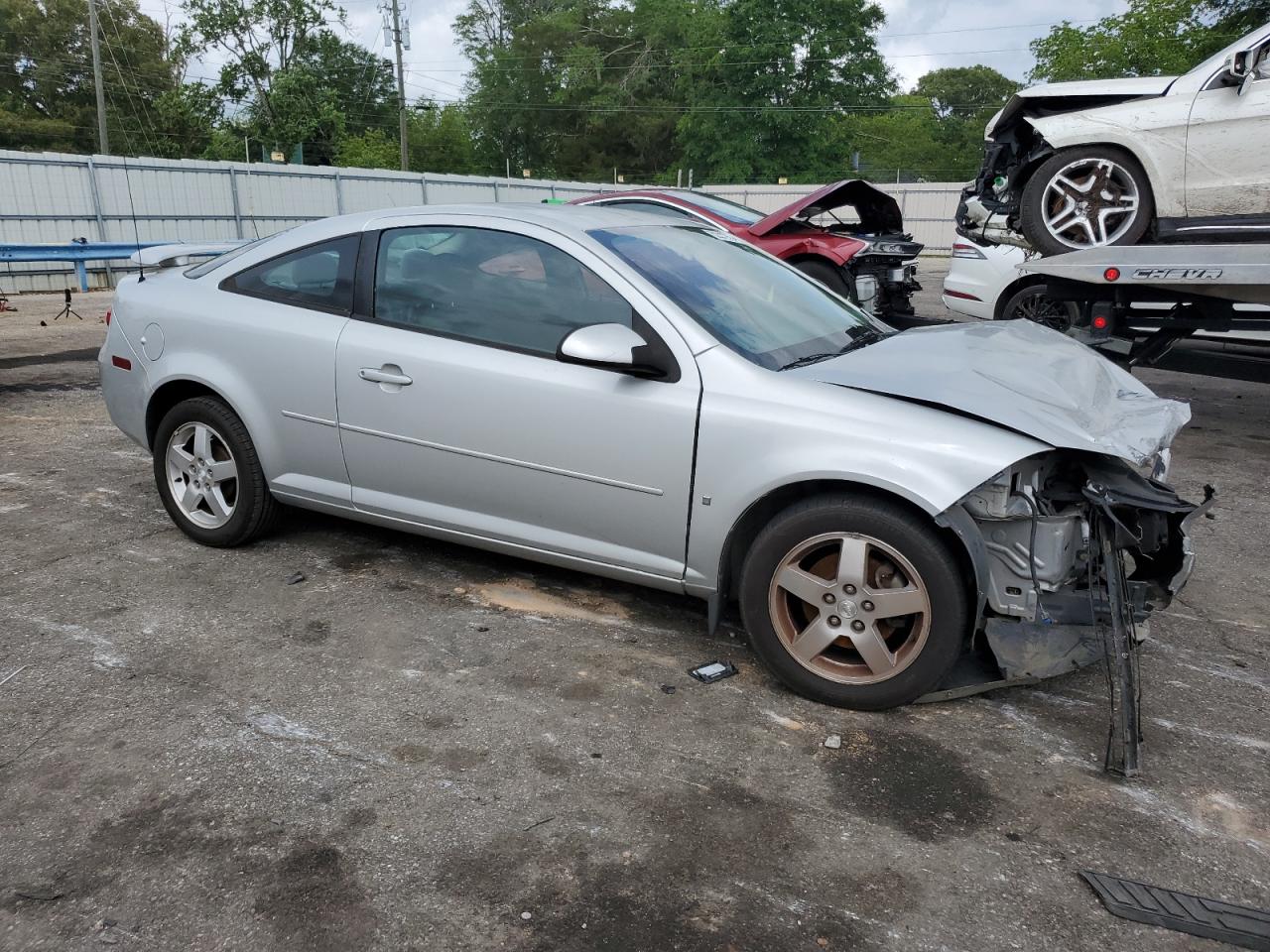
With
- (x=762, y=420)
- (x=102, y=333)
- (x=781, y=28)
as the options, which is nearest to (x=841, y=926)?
(x=762, y=420)

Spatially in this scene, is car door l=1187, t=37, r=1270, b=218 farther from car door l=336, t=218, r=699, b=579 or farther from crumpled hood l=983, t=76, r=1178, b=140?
car door l=336, t=218, r=699, b=579

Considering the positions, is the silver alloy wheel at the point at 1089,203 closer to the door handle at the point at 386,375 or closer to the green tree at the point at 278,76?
the door handle at the point at 386,375

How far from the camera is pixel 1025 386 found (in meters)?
3.33

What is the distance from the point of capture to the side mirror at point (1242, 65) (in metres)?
6.51

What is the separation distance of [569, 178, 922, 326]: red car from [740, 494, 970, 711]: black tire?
6.31 metres

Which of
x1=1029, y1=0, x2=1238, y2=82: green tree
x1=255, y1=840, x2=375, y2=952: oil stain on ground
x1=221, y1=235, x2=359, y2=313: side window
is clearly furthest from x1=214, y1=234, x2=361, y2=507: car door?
x1=1029, y1=0, x2=1238, y2=82: green tree

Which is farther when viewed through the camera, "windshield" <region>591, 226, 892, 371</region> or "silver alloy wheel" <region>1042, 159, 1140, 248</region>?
"silver alloy wheel" <region>1042, 159, 1140, 248</region>

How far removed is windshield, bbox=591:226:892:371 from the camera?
11.8 ft

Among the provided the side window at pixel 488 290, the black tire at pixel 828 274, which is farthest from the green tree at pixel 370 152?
the side window at pixel 488 290

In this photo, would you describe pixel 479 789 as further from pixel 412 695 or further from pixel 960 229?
pixel 960 229

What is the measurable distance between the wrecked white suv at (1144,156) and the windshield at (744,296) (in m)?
3.79

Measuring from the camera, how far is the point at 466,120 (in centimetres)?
6644

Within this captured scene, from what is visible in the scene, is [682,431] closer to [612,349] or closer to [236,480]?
[612,349]

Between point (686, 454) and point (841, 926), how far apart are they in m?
1.58
